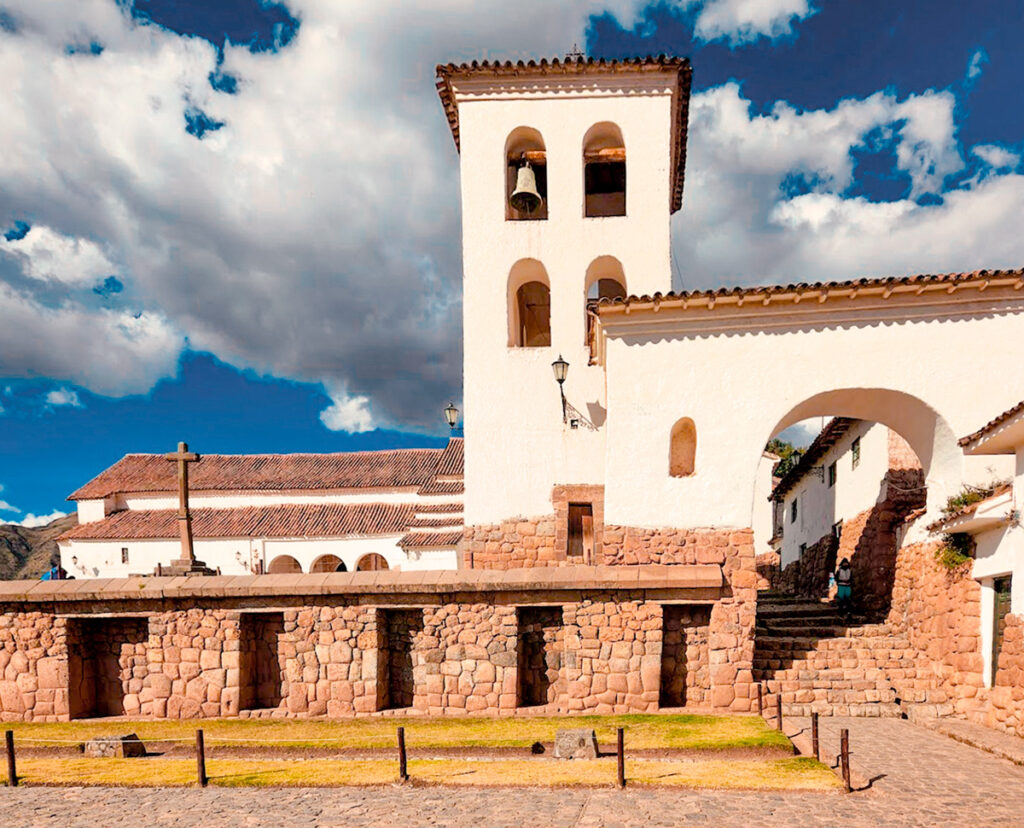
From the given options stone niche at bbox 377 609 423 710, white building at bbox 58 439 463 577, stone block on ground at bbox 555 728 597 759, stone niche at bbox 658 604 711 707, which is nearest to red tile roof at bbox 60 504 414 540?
white building at bbox 58 439 463 577

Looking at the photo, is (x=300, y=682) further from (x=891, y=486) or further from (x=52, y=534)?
(x=52, y=534)

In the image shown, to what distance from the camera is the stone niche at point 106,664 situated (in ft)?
38.4

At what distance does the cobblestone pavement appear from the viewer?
6438 mm

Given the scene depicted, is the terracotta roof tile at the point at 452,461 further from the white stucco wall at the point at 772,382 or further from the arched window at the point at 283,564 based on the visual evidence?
the white stucco wall at the point at 772,382

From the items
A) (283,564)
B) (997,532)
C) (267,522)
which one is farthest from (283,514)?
(997,532)

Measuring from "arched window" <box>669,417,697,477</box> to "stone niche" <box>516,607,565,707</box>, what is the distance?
3.16 m

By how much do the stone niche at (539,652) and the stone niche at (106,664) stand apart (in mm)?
6121

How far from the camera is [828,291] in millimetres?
11438

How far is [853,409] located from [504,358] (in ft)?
22.0

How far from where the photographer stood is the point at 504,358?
15.0 metres

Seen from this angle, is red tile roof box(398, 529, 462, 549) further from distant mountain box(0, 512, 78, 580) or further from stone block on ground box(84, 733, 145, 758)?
distant mountain box(0, 512, 78, 580)

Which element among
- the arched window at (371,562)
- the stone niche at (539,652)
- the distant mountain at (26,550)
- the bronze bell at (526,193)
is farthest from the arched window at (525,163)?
the distant mountain at (26,550)

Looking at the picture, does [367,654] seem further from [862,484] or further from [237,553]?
[237,553]

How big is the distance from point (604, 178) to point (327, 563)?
23209 millimetres
